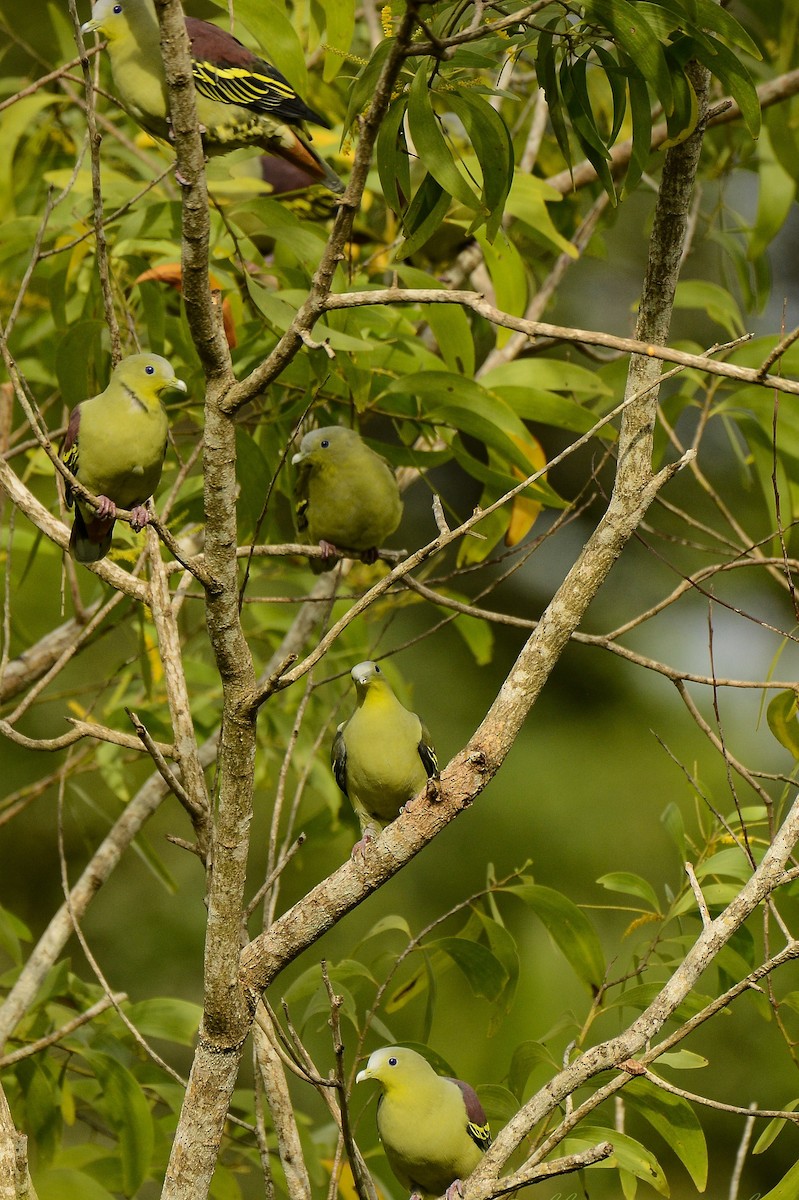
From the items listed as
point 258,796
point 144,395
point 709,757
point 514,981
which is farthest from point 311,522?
point 709,757

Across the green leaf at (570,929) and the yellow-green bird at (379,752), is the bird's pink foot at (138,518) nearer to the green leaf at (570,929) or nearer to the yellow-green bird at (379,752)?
the yellow-green bird at (379,752)

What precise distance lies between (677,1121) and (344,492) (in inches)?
54.2

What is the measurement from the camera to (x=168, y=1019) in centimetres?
265

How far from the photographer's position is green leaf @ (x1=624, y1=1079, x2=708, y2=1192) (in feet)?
6.53

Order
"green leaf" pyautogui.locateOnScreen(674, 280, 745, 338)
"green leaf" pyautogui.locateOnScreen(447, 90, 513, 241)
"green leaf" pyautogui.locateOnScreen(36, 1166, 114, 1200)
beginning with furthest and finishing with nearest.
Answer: "green leaf" pyautogui.locateOnScreen(674, 280, 745, 338) → "green leaf" pyautogui.locateOnScreen(36, 1166, 114, 1200) → "green leaf" pyautogui.locateOnScreen(447, 90, 513, 241)

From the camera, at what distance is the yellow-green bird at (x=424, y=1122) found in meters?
2.19

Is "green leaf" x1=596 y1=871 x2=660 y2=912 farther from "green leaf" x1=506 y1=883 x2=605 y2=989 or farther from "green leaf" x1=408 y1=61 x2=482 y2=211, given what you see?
"green leaf" x1=408 y1=61 x2=482 y2=211

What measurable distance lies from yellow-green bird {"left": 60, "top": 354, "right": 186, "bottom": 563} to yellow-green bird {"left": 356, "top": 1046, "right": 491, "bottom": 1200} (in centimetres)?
103

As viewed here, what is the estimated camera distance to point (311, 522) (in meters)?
2.78

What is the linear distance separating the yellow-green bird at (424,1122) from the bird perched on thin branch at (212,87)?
1582 millimetres

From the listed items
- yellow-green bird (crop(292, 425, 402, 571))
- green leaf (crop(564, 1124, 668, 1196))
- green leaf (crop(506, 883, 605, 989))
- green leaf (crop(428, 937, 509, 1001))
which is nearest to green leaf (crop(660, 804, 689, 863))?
green leaf (crop(506, 883, 605, 989))

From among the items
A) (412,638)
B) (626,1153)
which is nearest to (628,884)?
(626,1153)

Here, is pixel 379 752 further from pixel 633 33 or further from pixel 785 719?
pixel 633 33

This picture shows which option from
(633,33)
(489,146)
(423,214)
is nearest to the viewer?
(633,33)
